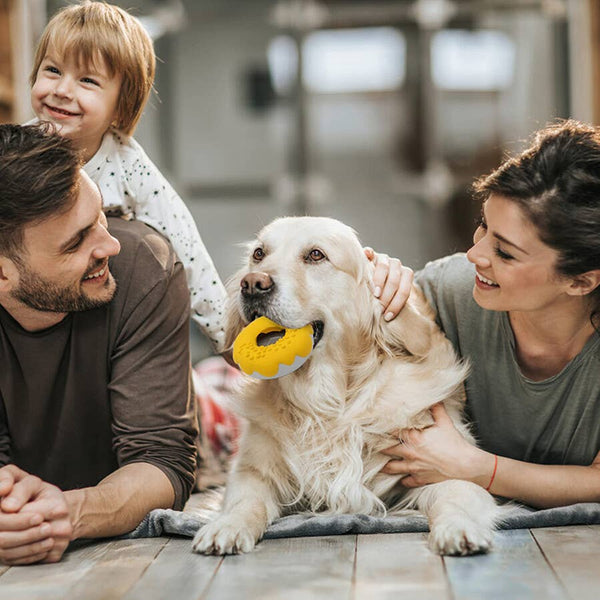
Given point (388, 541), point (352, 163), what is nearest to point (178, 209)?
point (388, 541)

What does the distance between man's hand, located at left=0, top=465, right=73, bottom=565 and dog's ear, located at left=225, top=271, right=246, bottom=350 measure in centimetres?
60

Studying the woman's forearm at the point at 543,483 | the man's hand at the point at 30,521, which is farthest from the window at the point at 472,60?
the man's hand at the point at 30,521

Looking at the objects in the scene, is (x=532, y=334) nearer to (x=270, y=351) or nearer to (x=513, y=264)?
(x=513, y=264)

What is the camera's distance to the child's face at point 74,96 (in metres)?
2.21

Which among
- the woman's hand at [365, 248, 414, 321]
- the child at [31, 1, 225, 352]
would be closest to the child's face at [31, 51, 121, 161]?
the child at [31, 1, 225, 352]

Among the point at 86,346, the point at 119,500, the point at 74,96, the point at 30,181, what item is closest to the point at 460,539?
the point at 119,500

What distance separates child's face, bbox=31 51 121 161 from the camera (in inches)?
87.1

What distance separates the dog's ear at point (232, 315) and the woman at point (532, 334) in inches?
16.6

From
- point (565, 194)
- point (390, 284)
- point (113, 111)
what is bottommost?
point (390, 284)

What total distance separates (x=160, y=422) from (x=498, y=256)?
892 mm

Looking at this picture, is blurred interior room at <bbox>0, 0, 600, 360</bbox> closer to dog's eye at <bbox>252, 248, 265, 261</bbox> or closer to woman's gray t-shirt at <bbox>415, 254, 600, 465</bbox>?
woman's gray t-shirt at <bbox>415, 254, 600, 465</bbox>

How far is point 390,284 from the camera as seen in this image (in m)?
2.12

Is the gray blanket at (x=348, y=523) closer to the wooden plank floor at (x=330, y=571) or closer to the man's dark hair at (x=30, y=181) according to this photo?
the wooden plank floor at (x=330, y=571)

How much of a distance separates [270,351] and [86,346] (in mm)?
487
